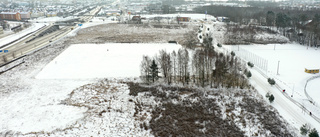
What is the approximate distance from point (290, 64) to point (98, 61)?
1460 inches

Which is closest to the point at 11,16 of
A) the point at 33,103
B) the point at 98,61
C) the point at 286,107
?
the point at 98,61

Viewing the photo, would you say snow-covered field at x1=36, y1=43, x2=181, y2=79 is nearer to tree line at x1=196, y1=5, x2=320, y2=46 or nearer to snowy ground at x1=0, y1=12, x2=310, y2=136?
snowy ground at x1=0, y1=12, x2=310, y2=136

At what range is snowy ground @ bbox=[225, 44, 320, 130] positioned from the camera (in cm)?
2798

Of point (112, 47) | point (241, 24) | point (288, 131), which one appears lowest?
point (288, 131)

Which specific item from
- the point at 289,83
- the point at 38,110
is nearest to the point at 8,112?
the point at 38,110

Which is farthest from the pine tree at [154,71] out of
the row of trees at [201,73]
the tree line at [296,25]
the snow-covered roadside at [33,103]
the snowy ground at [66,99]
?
the tree line at [296,25]

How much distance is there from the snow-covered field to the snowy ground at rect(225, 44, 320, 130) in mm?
18641

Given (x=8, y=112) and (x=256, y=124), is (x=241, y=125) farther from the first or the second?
(x=8, y=112)

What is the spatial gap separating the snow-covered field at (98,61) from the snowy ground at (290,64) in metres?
18.6

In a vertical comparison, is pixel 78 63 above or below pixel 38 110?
above

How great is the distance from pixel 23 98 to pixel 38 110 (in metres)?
4.70

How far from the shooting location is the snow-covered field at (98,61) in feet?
118

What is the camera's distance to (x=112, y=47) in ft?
171

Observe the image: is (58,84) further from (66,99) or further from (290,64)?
(290,64)
